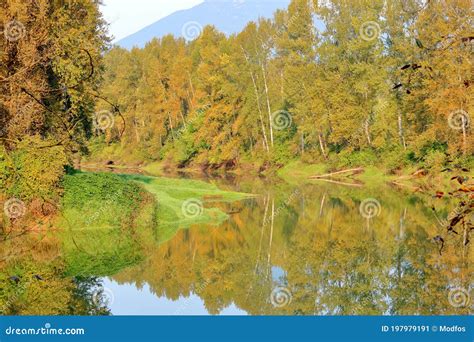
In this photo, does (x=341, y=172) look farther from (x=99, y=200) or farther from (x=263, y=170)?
(x=99, y=200)

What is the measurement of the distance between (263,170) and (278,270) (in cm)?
5702

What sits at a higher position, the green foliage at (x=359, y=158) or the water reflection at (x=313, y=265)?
the green foliage at (x=359, y=158)

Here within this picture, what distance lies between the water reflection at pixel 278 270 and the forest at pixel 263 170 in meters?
0.11

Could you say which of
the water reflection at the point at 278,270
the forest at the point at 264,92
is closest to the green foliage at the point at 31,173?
the forest at the point at 264,92

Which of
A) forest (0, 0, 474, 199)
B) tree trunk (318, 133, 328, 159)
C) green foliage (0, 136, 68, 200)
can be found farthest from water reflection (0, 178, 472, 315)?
tree trunk (318, 133, 328, 159)

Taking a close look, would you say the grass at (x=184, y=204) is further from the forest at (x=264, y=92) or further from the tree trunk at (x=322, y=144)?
the tree trunk at (x=322, y=144)

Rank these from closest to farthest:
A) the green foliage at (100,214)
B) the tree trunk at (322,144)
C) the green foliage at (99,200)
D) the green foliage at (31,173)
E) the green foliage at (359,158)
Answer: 1. the green foliage at (100,214)
2. the green foliage at (31,173)
3. the green foliage at (99,200)
4. the green foliage at (359,158)
5. the tree trunk at (322,144)

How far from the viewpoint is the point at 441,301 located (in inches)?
652

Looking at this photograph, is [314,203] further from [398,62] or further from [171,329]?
[171,329]

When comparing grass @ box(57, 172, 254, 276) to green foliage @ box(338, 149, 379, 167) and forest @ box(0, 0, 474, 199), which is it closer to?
forest @ box(0, 0, 474, 199)

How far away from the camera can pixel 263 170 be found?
79062 millimetres

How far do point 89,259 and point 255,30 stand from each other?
57.2 meters

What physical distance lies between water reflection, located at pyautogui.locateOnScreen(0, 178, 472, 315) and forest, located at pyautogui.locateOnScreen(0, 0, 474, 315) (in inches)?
4.4

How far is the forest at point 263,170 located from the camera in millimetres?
18531
